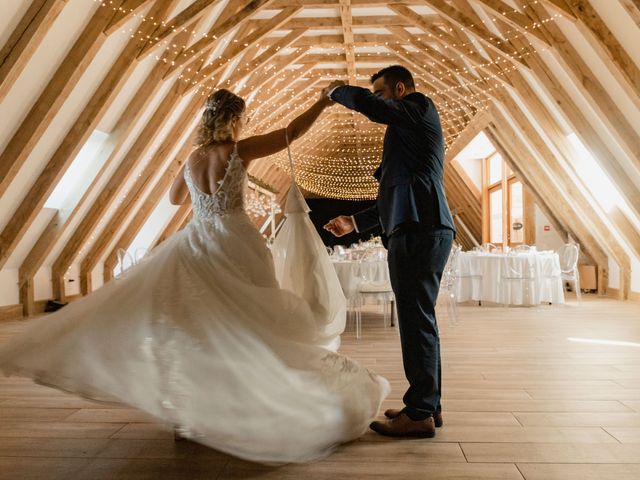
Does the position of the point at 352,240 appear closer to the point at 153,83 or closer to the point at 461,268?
the point at 461,268

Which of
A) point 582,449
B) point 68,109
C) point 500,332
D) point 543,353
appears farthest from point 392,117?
point 68,109

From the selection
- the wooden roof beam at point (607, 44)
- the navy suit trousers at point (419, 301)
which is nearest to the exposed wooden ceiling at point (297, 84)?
the wooden roof beam at point (607, 44)

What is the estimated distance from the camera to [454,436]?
244cm

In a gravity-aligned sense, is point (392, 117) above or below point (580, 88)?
below

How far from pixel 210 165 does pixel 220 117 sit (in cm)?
22

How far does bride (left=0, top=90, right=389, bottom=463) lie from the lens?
1.98m

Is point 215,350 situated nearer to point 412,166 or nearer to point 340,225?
point 340,225

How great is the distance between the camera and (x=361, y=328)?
5938 millimetres

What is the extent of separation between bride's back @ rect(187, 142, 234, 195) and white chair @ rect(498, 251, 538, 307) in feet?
20.9

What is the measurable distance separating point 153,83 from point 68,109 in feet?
3.64

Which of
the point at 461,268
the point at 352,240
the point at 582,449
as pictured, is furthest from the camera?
the point at 352,240

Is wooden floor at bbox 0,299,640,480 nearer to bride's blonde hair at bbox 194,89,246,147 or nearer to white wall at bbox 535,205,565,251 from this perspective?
bride's blonde hair at bbox 194,89,246,147

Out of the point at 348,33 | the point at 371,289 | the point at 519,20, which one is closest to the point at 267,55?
the point at 348,33

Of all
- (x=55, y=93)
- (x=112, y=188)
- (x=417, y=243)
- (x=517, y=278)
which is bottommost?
(x=517, y=278)
